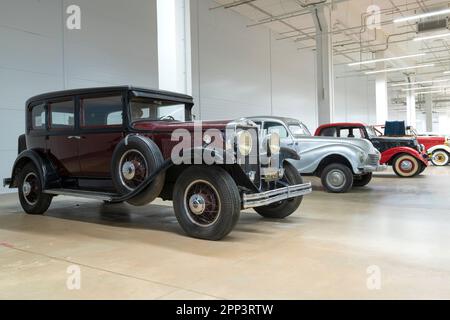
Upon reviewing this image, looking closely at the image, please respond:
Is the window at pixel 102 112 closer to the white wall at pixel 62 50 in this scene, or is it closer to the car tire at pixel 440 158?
the white wall at pixel 62 50

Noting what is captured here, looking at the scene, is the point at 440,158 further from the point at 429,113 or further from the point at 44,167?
the point at 429,113

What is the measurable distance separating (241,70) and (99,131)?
1100 centimetres

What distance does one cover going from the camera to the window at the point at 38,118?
5513mm

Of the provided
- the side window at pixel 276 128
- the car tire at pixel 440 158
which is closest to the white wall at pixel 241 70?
the side window at pixel 276 128

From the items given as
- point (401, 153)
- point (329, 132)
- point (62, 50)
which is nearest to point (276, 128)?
point (329, 132)

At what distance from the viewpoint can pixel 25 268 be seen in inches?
121

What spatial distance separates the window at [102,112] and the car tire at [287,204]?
2190mm

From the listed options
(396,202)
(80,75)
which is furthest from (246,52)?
(396,202)

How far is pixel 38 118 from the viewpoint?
565 centimetres

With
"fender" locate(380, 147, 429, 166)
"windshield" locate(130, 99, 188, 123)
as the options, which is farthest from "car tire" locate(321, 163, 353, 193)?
"windshield" locate(130, 99, 188, 123)

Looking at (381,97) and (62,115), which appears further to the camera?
(381,97)

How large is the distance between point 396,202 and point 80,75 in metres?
7.64

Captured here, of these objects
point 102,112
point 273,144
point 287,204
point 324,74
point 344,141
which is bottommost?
point 287,204

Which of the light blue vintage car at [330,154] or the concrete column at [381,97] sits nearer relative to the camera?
the light blue vintage car at [330,154]
